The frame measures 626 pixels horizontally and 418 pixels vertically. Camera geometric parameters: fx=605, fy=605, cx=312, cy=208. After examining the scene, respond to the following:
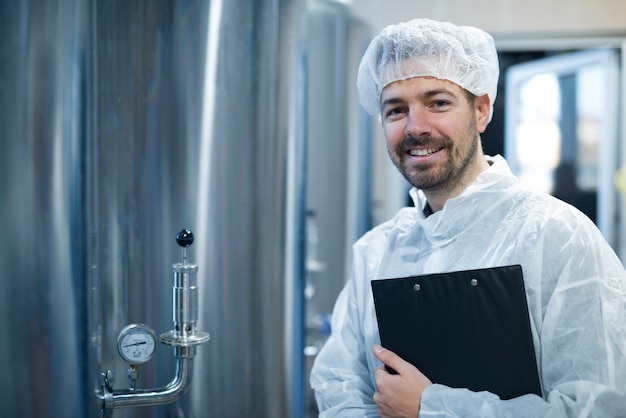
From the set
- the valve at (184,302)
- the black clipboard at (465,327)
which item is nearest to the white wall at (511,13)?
the valve at (184,302)

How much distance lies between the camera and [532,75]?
307 centimetres

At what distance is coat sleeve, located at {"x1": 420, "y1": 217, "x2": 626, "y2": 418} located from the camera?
0.87 meters

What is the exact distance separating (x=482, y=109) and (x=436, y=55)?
6.2 inches

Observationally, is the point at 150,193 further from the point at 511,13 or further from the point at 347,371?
the point at 511,13

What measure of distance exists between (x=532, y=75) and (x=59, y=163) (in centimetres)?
263

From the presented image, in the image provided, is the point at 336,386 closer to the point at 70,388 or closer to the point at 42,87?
the point at 70,388

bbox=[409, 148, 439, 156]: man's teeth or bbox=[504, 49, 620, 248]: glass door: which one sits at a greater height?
bbox=[504, 49, 620, 248]: glass door

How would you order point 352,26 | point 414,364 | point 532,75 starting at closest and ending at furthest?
1. point 414,364
2. point 352,26
3. point 532,75

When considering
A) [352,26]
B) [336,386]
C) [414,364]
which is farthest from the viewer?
[352,26]

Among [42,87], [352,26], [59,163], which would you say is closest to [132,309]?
[59,163]

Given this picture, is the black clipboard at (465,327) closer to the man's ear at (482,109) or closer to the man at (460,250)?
the man at (460,250)

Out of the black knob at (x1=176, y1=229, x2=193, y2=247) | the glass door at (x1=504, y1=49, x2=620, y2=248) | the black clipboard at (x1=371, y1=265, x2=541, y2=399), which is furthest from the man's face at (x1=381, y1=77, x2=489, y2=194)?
the glass door at (x1=504, y1=49, x2=620, y2=248)

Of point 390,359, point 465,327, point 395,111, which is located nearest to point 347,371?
point 390,359

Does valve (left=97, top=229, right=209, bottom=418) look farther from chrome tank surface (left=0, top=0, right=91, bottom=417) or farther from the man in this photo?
the man
